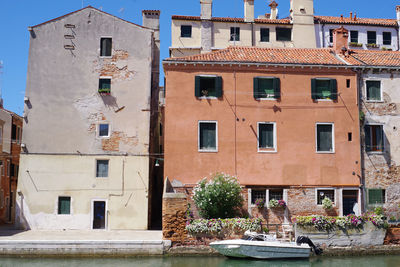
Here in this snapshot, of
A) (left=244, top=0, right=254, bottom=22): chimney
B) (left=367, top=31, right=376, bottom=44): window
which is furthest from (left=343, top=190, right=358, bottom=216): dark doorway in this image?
(left=367, top=31, right=376, bottom=44): window

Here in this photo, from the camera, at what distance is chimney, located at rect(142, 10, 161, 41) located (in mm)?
30688

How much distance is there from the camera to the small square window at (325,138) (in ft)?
76.5

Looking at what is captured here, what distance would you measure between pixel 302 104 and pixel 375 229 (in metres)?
7.17

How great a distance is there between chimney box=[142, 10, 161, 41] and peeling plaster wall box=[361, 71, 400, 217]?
14.3 metres

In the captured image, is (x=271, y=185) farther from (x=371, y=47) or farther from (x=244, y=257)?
(x=371, y=47)

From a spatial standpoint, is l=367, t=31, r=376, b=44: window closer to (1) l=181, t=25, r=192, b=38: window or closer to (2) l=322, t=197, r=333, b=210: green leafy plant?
(1) l=181, t=25, r=192, b=38: window

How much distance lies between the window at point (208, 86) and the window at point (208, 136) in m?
1.53

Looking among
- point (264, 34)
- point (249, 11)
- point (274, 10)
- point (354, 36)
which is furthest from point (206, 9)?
point (354, 36)

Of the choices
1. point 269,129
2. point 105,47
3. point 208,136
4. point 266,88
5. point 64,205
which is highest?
point 105,47

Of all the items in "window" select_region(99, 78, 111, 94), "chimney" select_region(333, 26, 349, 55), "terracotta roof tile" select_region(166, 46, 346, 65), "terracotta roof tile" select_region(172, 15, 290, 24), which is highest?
"terracotta roof tile" select_region(172, 15, 290, 24)

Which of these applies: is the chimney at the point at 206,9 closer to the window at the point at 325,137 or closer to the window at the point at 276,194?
the window at the point at 325,137

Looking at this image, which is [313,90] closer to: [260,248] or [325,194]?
[325,194]

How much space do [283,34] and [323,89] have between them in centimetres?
1275

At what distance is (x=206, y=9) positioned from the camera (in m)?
34.3
